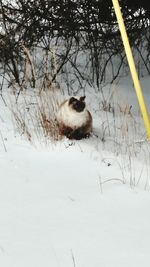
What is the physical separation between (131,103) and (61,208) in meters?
3.34

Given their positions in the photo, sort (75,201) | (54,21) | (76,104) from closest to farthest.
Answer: (75,201)
(76,104)
(54,21)

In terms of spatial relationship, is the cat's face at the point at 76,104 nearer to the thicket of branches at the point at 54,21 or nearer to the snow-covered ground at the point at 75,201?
the snow-covered ground at the point at 75,201

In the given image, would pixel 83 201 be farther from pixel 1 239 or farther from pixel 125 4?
pixel 125 4

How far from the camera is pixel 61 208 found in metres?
2.94

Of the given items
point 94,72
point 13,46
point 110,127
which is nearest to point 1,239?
point 110,127

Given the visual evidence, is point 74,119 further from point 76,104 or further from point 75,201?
point 75,201

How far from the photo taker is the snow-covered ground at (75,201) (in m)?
2.41

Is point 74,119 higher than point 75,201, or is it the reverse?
point 74,119

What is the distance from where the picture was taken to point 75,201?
10.0 feet

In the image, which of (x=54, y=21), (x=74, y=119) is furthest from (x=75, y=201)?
(x=54, y=21)

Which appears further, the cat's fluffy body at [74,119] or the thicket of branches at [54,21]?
the thicket of branches at [54,21]

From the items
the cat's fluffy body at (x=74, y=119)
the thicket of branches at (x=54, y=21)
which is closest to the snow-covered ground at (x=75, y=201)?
the cat's fluffy body at (x=74, y=119)

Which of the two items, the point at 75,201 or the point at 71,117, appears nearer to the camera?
the point at 75,201

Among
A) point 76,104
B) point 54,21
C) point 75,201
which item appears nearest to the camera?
point 75,201
